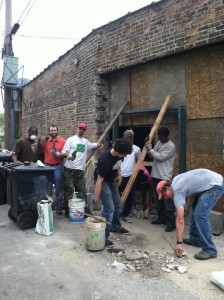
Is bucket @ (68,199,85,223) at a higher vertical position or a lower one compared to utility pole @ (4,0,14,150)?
lower

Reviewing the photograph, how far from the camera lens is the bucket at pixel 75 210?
5.50 m

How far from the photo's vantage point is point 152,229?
5.29m

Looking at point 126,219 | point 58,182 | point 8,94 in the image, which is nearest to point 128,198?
point 126,219

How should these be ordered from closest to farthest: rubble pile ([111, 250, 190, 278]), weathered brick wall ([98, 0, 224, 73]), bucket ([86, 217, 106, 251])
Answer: rubble pile ([111, 250, 190, 278])
bucket ([86, 217, 106, 251])
weathered brick wall ([98, 0, 224, 73])

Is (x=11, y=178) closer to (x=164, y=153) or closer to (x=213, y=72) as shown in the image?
(x=164, y=153)

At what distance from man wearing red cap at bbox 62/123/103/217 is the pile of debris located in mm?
1907

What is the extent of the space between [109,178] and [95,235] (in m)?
0.86

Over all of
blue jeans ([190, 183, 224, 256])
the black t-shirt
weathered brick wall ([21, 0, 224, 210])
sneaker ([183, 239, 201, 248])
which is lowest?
sneaker ([183, 239, 201, 248])

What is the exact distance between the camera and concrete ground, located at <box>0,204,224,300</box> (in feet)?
10.5

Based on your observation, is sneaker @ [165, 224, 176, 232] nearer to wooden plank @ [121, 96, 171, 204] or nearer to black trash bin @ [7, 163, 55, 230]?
wooden plank @ [121, 96, 171, 204]

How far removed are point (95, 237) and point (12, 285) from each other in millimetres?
1277

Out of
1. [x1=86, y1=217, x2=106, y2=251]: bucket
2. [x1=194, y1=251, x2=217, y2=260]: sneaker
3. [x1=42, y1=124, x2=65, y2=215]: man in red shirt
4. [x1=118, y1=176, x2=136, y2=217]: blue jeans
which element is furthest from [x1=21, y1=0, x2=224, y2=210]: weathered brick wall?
[x1=86, y1=217, x2=106, y2=251]: bucket

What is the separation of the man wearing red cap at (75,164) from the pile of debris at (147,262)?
191 centimetres

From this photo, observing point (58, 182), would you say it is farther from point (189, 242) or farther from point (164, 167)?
point (189, 242)
